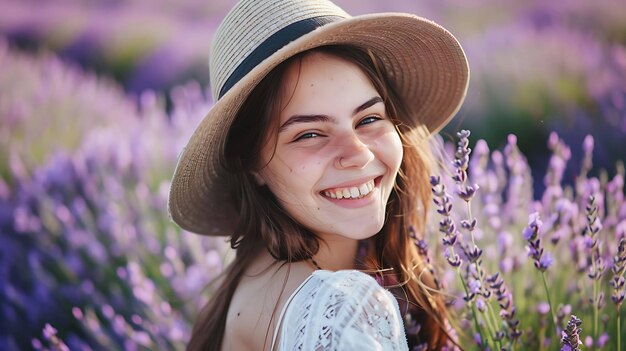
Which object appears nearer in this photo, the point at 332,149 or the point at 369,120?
the point at 332,149

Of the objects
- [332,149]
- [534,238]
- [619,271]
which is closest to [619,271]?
[619,271]

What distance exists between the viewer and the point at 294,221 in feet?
6.68

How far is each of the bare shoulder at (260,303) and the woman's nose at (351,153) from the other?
315 millimetres

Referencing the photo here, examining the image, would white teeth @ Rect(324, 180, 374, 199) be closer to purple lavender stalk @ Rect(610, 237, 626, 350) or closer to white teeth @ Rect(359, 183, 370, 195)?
white teeth @ Rect(359, 183, 370, 195)

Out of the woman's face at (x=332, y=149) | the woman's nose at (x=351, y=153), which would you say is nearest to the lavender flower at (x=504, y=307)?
the woman's face at (x=332, y=149)

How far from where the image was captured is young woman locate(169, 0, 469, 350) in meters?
1.85

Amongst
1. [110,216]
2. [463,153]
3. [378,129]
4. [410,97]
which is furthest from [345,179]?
[110,216]

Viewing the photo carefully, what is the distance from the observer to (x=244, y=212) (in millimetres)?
2133

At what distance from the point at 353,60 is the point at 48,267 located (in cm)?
215

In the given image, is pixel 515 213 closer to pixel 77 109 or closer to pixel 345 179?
pixel 345 179

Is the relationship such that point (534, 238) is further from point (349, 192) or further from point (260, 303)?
point (260, 303)

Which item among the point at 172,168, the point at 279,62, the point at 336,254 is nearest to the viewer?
the point at 279,62

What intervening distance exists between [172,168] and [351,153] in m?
2.13

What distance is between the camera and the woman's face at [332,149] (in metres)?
1.86
